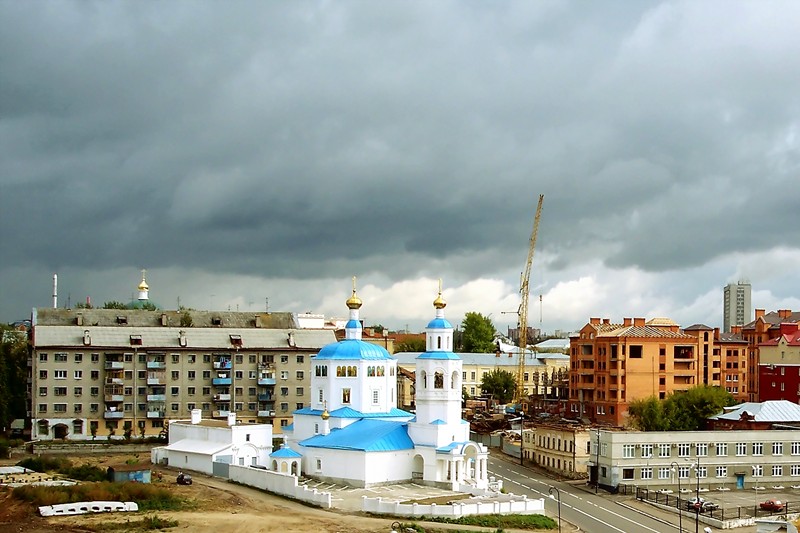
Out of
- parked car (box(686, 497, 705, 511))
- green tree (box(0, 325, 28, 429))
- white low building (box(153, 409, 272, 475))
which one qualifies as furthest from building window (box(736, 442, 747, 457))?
green tree (box(0, 325, 28, 429))

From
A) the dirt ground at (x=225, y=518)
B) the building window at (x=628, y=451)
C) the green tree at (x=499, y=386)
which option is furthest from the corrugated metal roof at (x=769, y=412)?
the green tree at (x=499, y=386)

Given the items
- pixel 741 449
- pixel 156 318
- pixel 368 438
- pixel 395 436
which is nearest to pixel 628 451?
pixel 741 449

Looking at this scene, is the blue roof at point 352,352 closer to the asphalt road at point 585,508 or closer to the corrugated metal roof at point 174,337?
the asphalt road at point 585,508

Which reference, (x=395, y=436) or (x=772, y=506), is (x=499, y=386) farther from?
(x=772, y=506)

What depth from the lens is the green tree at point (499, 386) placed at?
130500 mm

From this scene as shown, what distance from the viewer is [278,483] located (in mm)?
66562

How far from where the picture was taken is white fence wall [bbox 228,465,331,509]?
6256 centimetres

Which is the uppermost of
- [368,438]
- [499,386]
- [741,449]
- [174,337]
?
[174,337]

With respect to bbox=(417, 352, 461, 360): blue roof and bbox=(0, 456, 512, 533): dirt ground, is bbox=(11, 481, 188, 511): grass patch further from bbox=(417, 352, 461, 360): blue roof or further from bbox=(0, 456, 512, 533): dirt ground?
bbox=(417, 352, 461, 360): blue roof

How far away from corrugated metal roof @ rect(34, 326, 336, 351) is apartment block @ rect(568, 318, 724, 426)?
1063 inches

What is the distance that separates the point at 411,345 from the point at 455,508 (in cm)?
11032

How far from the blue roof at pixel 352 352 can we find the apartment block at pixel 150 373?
529 inches

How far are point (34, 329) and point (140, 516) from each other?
4081 centimetres

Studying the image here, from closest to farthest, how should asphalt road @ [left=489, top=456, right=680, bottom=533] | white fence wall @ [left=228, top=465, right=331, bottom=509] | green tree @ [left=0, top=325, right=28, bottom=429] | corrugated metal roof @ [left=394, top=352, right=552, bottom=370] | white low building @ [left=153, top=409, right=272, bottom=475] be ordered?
1. asphalt road @ [left=489, top=456, right=680, bottom=533]
2. white fence wall @ [left=228, top=465, right=331, bottom=509]
3. white low building @ [left=153, top=409, right=272, bottom=475]
4. green tree @ [left=0, top=325, right=28, bottom=429]
5. corrugated metal roof @ [left=394, top=352, right=552, bottom=370]
